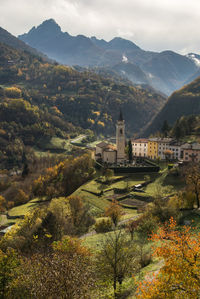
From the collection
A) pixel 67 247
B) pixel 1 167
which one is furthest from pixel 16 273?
pixel 1 167

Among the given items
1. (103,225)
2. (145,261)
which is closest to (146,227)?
(145,261)

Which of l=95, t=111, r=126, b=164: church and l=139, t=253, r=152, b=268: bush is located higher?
l=95, t=111, r=126, b=164: church

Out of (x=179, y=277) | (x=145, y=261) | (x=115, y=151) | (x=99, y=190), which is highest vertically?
(x=115, y=151)

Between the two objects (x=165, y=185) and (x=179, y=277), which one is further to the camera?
(x=165, y=185)

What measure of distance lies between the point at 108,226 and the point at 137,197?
26105 mm

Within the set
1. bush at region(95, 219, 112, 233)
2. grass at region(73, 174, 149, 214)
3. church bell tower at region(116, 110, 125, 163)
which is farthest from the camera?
church bell tower at region(116, 110, 125, 163)

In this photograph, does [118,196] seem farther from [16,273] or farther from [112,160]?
[16,273]

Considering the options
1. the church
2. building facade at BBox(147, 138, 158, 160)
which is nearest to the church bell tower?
the church

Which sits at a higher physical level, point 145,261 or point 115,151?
point 115,151

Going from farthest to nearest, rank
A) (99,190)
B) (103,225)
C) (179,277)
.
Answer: (99,190), (103,225), (179,277)

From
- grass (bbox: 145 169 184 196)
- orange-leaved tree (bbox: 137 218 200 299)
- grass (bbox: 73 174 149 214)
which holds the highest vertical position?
orange-leaved tree (bbox: 137 218 200 299)

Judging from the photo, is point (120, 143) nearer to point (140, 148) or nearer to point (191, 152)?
point (140, 148)

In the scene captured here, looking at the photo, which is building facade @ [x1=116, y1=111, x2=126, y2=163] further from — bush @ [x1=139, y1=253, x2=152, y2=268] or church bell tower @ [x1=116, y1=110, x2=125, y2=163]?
bush @ [x1=139, y1=253, x2=152, y2=268]

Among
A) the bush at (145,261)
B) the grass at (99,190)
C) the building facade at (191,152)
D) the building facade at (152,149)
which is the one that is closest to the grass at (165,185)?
the grass at (99,190)
